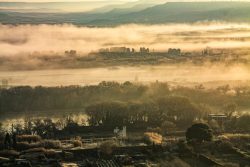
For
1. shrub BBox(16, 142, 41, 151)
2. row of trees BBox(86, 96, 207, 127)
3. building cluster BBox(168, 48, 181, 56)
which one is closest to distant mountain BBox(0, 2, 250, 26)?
building cluster BBox(168, 48, 181, 56)

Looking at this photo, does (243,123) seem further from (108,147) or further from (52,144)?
(52,144)

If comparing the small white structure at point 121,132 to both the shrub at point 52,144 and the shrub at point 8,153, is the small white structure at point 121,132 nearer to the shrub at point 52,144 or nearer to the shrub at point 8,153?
the shrub at point 52,144

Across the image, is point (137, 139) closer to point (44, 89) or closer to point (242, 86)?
point (44, 89)

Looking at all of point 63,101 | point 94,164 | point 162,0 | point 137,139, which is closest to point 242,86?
point 63,101

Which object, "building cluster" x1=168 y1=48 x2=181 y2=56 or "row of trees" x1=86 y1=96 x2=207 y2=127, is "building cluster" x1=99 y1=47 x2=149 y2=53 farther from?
"row of trees" x1=86 y1=96 x2=207 y2=127

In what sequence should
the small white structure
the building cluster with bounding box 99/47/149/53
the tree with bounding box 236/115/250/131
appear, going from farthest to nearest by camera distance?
the building cluster with bounding box 99/47/149/53, the tree with bounding box 236/115/250/131, the small white structure

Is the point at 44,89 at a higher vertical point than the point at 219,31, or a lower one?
lower
